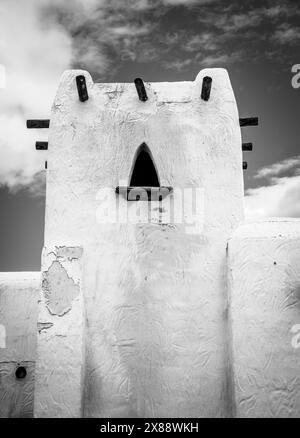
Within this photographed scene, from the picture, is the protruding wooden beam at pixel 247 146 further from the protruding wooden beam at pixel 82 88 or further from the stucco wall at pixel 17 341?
the stucco wall at pixel 17 341

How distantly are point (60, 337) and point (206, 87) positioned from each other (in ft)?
12.3

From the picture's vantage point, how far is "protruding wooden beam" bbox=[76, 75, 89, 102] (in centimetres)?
623

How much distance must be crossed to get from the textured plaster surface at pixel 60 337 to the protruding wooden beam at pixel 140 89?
2300 millimetres

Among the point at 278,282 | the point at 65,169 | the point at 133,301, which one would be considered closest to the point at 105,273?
the point at 133,301

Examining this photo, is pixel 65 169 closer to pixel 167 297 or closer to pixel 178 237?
pixel 178 237

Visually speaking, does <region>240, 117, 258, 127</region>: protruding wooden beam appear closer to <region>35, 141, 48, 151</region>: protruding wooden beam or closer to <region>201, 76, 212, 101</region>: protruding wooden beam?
<region>201, 76, 212, 101</region>: protruding wooden beam

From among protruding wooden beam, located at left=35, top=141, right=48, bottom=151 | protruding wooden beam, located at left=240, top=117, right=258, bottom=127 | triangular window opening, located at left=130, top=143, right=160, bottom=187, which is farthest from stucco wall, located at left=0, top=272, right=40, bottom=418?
protruding wooden beam, located at left=240, top=117, right=258, bottom=127

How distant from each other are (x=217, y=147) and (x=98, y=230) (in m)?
1.94

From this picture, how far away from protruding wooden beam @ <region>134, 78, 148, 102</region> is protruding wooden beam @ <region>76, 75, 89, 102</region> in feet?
2.29

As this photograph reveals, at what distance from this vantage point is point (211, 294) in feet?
18.9

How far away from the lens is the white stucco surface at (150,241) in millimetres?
5547

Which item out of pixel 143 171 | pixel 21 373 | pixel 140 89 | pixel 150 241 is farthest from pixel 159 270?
pixel 21 373

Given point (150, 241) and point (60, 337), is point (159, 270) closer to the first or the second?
point (150, 241)

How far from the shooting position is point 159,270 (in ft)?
19.3
